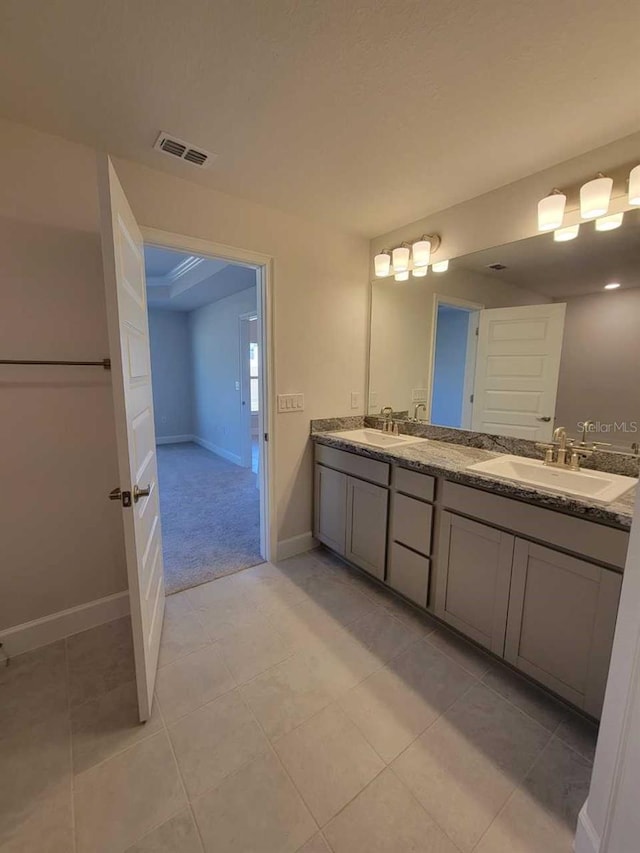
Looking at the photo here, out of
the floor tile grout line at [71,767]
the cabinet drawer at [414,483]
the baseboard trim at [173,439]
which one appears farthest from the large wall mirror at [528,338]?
the baseboard trim at [173,439]

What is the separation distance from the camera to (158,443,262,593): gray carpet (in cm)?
250

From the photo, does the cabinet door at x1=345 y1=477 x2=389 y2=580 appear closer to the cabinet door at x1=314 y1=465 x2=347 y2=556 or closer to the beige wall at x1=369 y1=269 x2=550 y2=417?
the cabinet door at x1=314 y1=465 x2=347 y2=556

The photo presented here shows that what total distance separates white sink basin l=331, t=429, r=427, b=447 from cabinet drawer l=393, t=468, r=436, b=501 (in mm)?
413

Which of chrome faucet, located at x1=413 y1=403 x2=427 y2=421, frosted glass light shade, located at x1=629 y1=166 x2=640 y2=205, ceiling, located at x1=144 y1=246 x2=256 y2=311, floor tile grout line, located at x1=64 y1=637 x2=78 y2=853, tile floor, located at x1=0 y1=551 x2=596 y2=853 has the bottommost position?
floor tile grout line, located at x1=64 y1=637 x2=78 y2=853

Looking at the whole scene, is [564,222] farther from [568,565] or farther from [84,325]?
[84,325]

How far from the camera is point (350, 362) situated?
9.10 feet

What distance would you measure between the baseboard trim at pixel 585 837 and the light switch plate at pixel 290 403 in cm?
215

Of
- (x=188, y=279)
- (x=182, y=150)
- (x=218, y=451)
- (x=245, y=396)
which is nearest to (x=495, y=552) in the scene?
(x=182, y=150)

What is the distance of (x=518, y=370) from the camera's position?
204cm

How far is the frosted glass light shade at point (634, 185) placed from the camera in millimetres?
1437

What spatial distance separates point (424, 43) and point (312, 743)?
242 cm

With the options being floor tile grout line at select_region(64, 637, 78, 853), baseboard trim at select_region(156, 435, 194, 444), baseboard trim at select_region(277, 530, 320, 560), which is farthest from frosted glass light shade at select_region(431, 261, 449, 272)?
baseboard trim at select_region(156, 435, 194, 444)

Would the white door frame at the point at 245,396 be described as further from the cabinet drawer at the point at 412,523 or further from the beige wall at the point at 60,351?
the cabinet drawer at the point at 412,523

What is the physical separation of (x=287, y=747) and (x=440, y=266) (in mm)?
2596
